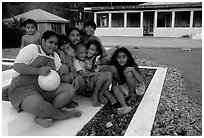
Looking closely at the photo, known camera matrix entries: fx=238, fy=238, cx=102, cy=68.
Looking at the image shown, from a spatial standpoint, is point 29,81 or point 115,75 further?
point 115,75

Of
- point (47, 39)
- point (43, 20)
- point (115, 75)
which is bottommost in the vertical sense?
point (115, 75)

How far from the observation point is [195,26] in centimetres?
2289

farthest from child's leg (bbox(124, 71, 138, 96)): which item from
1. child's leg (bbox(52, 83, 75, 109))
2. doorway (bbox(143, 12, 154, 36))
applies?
doorway (bbox(143, 12, 154, 36))

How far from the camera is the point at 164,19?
23.9 m

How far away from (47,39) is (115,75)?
120 centimetres

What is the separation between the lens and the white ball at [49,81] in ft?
9.06

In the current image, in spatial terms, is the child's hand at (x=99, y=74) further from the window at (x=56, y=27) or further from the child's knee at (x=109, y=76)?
the window at (x=56, y=27)

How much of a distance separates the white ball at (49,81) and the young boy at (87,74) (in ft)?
1.97

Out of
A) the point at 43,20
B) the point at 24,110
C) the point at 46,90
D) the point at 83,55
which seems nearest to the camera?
the point at 24,110

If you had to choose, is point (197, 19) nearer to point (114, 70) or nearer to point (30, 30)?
point (30, 30)

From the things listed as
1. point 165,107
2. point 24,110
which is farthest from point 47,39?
point 165,107

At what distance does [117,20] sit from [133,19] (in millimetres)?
1674

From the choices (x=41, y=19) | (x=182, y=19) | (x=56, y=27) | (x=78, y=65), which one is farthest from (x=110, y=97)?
(x=182, y=19)

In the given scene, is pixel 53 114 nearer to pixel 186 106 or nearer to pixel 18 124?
pixel 18 124
